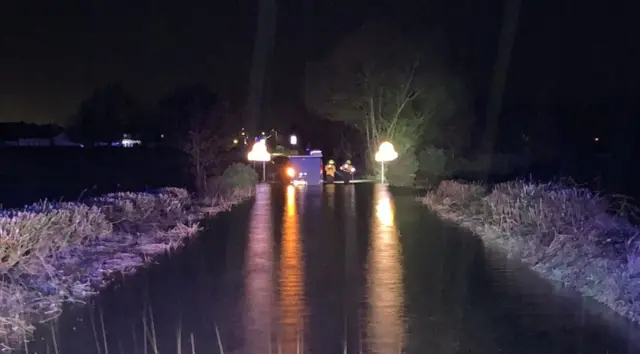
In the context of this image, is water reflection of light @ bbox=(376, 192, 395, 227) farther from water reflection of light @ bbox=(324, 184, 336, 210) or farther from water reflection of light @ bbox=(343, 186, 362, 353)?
water reflection of light @ bbox=(324, 184, 336, 210)

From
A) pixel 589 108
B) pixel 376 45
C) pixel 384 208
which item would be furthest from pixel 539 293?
pixel 589 108

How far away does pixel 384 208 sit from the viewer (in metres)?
25.8

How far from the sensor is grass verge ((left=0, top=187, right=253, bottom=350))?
9.68 metres

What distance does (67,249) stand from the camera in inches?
494

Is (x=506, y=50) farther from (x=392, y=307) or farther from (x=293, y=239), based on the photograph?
(x=392, y=307)

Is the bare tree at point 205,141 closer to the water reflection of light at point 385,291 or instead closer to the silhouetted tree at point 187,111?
the silhouetted tree at point 187,111

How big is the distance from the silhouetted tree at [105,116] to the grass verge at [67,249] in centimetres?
5748

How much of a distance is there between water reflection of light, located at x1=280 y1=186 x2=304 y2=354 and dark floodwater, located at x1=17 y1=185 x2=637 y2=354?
0.07ft

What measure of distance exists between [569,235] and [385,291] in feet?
13.7

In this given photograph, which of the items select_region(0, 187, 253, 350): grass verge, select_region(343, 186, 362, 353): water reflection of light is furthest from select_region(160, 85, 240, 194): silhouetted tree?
select_region(0, 187, 253, 350): grass verge

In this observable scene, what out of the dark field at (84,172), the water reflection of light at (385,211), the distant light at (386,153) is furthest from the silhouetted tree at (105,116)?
the water reflection of light at (385,211)

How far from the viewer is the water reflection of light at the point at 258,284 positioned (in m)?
8.43

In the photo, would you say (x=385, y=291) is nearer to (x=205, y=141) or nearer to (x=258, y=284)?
(x=258, y=284)

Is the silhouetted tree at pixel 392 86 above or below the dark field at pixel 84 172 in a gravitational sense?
above
